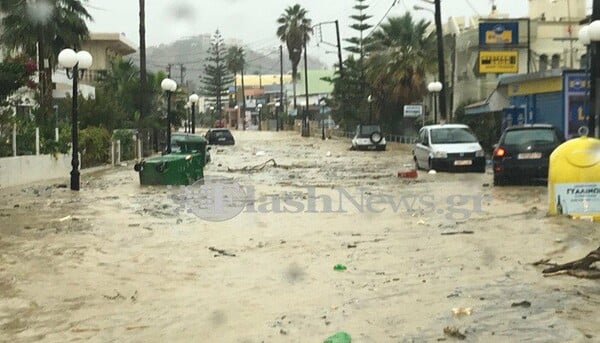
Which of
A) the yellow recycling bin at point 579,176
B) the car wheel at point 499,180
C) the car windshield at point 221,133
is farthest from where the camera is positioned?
Result: the car windshield at point 221,133

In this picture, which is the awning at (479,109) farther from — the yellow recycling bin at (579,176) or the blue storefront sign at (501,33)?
the yellow recycling bin at (579,176)

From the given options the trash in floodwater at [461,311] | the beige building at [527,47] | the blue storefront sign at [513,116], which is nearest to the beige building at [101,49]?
the beige building at [527,47]

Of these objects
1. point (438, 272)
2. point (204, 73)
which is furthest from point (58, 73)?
point (204, 73)

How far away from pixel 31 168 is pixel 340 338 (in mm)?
19302

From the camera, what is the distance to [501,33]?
40719 millimetres

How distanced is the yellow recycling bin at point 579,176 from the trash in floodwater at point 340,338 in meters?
7.11

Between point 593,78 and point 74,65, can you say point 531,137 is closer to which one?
point 593,78

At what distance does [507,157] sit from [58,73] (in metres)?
32.5

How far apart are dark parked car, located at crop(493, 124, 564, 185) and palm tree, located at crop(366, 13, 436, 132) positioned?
35930 millimetres

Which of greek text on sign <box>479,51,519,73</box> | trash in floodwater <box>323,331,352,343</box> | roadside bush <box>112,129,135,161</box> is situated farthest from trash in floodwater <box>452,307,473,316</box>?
greek text on sign <box>479,51,519,73</box>

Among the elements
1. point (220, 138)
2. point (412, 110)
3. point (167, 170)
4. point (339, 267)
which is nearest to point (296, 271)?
point (339, 267)

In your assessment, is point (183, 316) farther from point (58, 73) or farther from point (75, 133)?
point (58, 73)

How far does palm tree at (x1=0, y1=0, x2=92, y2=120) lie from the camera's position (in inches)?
1336

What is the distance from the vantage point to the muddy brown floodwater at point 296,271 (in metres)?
7.20
